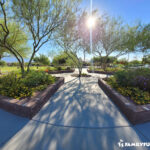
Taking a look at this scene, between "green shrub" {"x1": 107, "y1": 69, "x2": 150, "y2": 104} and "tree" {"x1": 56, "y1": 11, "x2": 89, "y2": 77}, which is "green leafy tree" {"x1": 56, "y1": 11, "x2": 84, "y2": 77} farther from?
"green shrub" {"x1": 107, "y1": 69, "x2": 150, "y2": 104}

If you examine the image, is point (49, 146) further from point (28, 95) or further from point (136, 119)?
point (136, 119)

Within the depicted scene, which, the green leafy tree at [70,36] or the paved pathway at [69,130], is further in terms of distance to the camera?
the green leafy tree at [70,36]

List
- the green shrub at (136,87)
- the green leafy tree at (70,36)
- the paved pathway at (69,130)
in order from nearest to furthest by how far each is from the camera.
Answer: the paved pathway at (69,130) → the green shrub at (136,87) → the green leafy tree at (70,36)

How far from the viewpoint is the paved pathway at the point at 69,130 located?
4.62 feet

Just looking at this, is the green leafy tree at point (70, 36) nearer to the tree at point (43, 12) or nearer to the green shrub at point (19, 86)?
the tree at point (43, 12)

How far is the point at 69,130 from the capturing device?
1.72 m

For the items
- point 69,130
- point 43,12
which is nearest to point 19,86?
point 69,130

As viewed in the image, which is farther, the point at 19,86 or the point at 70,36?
the point at 70,36

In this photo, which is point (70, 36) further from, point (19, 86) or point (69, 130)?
point (69, 130)

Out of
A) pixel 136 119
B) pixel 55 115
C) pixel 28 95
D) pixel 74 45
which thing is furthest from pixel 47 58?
pixel 136 119

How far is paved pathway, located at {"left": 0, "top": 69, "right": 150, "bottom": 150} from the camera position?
1407 mm

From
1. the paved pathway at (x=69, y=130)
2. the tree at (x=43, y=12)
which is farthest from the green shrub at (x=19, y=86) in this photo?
the tree at (x=43, y=12)

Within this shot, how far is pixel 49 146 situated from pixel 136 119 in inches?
84.9

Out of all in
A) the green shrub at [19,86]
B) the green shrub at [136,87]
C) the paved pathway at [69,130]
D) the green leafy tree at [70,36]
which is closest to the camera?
the paved pathway at [69,130]
